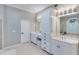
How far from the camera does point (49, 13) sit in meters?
2.09

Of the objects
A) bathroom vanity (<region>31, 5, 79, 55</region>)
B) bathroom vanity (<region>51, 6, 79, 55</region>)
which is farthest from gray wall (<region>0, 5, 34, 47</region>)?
bathroom vanity (<region>51, 6, 79, 55</region>)

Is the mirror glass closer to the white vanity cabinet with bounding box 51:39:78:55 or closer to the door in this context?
the white vanity cabinet with bounding box 51:39:78:55

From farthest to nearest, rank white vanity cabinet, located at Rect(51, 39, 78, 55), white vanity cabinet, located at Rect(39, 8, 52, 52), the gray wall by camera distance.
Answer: white vanity cabinet, located at Rect(39, 8, 52, 52) < the gray wall < white vanity cabinet, located at Rect(51, 39, 78, 55)

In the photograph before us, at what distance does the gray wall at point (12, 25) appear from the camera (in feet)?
5.83

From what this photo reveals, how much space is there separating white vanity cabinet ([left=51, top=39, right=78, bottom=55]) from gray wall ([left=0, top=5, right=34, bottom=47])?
73cm

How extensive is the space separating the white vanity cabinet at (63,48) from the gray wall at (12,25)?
2.39ft

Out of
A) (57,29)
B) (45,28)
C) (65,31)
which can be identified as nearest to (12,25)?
(45,28)

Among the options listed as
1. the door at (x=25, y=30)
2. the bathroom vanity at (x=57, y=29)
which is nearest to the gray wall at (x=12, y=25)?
the door at (x=25, y=30)

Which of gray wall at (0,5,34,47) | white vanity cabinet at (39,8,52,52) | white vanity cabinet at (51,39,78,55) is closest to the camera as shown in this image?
white vanity cabinet at (51,39,78,55)

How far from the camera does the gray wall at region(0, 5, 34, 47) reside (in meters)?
1.78

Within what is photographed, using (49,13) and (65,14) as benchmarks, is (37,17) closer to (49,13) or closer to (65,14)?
(49,13)

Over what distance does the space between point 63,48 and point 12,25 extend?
3.44 feet

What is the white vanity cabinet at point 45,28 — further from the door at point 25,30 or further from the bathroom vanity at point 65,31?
the door at point 25,30
